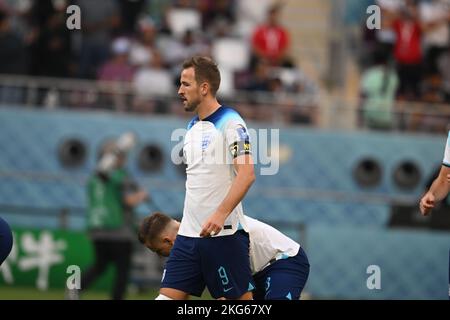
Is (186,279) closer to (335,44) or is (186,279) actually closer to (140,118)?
(140,118)

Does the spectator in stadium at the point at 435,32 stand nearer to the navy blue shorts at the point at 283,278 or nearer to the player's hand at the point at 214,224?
the navy blue shorts at the point at 283,278

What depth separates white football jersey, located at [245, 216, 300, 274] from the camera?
443 inches

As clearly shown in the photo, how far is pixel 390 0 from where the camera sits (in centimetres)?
2484

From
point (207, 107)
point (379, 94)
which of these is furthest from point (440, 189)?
point (379, 94)

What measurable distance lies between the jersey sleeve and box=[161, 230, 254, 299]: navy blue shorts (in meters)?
0.70

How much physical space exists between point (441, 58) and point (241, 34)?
378cm

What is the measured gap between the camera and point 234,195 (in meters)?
10.4

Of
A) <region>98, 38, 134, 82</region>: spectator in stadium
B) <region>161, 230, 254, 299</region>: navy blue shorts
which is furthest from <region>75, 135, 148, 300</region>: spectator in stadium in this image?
<region>161, 230, 254, 299</region>: navy blue shorts

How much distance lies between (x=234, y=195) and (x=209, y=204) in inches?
17.1

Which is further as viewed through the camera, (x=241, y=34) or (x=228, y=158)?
(x=241, y=34)

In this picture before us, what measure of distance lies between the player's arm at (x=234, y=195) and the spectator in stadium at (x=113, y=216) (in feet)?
26.5
